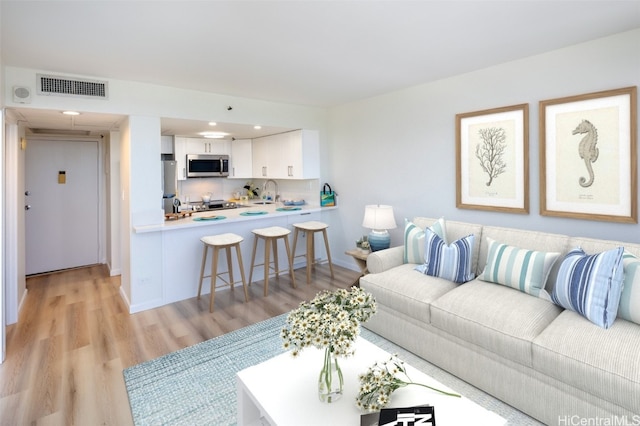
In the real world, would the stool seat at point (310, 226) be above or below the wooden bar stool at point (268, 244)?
above

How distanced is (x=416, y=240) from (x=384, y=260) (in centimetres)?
37

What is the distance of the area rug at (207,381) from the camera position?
2.03 m

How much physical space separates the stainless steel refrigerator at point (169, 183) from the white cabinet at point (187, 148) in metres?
0.25

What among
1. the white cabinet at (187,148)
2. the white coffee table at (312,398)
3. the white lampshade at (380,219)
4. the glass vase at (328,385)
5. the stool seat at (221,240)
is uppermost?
the white cabinet at (187,148)

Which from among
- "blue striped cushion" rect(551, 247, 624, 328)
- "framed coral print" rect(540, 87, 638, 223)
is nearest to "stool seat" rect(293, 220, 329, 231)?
"framed coral print" rect(540, 87, 638, 223)

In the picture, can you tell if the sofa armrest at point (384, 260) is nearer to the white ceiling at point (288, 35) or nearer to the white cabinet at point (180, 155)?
the white ceiling at point (288, 35)

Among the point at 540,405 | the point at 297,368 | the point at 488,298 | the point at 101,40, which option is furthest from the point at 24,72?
the point at 540,405

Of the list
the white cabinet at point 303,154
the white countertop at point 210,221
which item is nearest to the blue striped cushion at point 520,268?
the white countertop at point 210,221

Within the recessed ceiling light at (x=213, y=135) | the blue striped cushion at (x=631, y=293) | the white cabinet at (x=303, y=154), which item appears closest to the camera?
the blue striped cushion at (x=631, y=293)

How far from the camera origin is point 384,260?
3.28 meters

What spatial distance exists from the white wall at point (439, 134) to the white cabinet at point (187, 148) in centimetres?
210

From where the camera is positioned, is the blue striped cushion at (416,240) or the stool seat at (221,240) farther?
the stool seat at (221,240)

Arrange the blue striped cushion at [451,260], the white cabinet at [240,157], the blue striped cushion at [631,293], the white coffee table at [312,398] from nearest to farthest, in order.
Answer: the white coffee table at [312,398] < the blue striped cushion at [631,293] < the blue striped cushion at [451,260] < the white cabinet at [240,157]

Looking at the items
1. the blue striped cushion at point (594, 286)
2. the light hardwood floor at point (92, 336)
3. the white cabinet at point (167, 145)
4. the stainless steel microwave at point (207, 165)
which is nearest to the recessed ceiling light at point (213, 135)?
the stainless steel microwave at point (207, 165)
